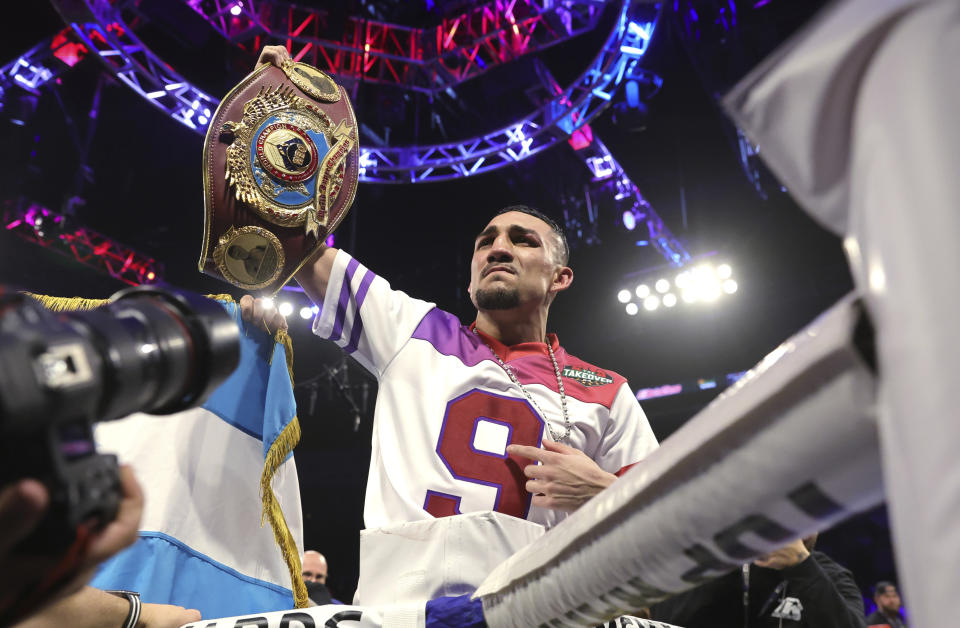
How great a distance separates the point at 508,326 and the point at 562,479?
0.65 meters

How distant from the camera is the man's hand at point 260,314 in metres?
1.90

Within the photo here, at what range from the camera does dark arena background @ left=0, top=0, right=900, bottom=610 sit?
4.48 m

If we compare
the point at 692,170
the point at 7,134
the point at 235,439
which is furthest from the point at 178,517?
the point at 692,170

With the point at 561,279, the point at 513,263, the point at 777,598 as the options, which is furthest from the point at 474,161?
the point at 777,598

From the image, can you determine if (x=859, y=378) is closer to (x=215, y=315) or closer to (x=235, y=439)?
(x=215, y=315)

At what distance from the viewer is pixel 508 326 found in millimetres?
2012

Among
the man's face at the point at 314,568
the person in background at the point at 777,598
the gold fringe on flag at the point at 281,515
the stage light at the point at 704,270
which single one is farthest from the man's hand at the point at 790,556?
the stage light at the point at 704,270

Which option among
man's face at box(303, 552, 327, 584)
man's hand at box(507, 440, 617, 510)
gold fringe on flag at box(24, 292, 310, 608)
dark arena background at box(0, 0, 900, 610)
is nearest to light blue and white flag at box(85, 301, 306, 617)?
gold fringe on flag at box(24, 292, 310, 608)

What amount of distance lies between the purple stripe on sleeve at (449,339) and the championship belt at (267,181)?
330mm

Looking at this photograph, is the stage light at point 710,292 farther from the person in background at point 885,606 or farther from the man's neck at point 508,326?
the man's neck at point 508,326

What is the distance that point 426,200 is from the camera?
6.60m

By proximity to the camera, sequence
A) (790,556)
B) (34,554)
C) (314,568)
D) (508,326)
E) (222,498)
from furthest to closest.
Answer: (314,568), (508,326), (790,556), (222,498), (34,554)

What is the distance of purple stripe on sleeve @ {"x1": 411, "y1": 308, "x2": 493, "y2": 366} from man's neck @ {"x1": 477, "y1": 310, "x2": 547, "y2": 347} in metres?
0.18

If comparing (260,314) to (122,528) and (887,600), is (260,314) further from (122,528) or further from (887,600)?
(887,600)
